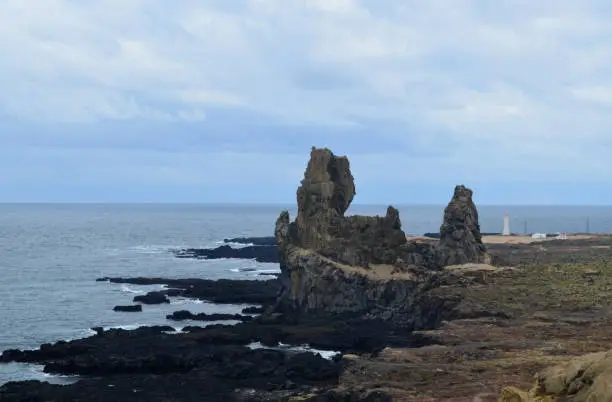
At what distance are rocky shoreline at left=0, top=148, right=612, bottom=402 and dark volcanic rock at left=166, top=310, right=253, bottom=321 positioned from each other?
0.99 feet

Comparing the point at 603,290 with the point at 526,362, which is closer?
the point at 526,362

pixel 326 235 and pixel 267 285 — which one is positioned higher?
pixel 326 235

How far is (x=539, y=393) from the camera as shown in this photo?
25.6 meters

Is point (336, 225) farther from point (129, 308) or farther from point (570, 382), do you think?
point (570, 382)

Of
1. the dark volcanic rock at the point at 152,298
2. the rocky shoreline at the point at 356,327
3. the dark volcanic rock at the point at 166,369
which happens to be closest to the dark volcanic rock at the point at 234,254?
the rocky shoreline at the point at 356,327

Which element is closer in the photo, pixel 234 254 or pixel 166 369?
pixel 166 369

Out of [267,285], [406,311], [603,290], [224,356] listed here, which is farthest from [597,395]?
[267,285]

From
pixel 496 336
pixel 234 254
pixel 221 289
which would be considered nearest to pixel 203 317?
pixel 221 289

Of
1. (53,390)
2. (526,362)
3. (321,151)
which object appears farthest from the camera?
(321,151)

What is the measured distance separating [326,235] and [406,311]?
13545mm

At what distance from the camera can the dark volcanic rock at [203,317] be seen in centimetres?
8356

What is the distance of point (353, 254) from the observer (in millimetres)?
84438

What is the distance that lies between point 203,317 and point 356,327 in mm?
17405

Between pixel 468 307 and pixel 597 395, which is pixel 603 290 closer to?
pixel 468 307
